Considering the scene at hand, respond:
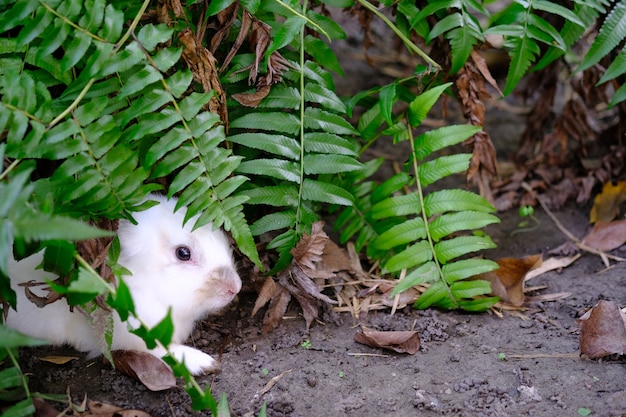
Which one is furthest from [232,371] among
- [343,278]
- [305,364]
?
[343,278]

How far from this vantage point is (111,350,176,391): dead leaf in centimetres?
312

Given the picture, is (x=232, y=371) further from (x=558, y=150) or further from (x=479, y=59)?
(x=558, y=150)

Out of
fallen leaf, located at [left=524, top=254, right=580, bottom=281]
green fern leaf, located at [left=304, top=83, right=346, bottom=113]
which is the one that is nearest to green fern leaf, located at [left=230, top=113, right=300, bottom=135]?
green fern leaf, located at [left=304, top=83, right=346, bottom=113]

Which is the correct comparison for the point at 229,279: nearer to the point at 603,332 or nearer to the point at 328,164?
the point at 328,164

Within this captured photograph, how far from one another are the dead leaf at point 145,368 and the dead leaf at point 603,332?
6.17 ft

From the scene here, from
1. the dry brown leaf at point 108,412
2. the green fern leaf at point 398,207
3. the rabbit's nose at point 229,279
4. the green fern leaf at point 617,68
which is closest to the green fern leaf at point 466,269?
the green fern leaf at point 398,207

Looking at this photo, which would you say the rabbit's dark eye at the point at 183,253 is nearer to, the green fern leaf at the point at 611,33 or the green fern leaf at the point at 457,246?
the green fern leaf at the point at 457,246

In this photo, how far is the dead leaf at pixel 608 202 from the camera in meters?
4.49

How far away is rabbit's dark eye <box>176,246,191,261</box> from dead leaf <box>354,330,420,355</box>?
940mm

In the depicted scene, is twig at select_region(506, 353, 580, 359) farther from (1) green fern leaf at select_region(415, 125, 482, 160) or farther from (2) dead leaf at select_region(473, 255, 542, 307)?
(1) green fern leaf at select_region(415, 125, 482, 160)

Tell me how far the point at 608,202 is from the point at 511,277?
114cm

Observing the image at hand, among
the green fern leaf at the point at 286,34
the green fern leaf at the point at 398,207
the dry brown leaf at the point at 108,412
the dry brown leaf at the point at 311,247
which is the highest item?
the green fern leaf at the point at 286,34

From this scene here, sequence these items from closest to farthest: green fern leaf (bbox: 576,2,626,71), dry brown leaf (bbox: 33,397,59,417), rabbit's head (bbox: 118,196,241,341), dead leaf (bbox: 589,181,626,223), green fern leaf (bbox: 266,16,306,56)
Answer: dry brown leaf (bbox: 33,397,59,417) < green fern leaf (bbox: 266,16,306,56) < rabbit's head (bbox: 118,196,241,341) < green fern leaf (bbox: 576,2,626,71) < dead leaf (bbox: 589,181,626,223)

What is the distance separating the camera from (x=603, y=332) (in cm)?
325
